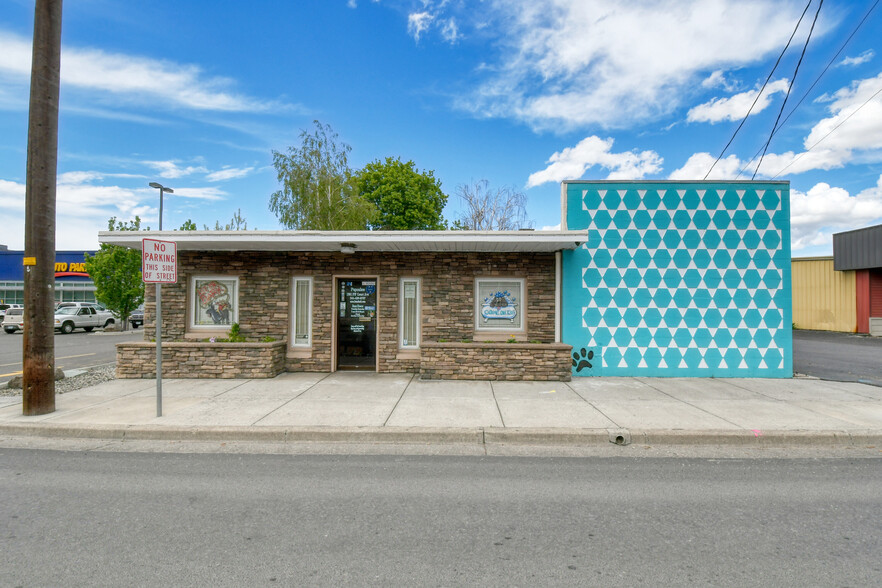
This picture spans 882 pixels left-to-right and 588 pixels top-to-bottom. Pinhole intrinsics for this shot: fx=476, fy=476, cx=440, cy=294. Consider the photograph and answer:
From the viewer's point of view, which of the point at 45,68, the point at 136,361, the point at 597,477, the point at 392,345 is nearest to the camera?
the point at 597,477

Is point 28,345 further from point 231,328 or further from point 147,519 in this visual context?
point 147,519

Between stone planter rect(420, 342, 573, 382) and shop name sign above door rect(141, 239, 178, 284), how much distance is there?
488cm

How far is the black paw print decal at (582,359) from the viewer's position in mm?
10320

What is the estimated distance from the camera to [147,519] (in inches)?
151

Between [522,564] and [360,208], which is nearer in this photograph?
[522,564]

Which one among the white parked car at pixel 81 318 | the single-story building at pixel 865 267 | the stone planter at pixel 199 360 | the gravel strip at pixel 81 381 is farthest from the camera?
the white parked car at pixel 81 318

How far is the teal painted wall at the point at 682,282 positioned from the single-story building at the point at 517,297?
1.1 inches

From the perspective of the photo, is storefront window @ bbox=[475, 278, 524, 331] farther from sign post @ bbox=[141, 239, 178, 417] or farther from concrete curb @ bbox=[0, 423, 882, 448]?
sign post @ bbox=[141, 239, 178, 417]

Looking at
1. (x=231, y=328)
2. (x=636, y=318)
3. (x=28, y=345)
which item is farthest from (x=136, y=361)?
(x=636, y=318)

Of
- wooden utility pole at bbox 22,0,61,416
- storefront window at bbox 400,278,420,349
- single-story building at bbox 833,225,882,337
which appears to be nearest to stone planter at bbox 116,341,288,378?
storefront window at bbox 400,278,420,349

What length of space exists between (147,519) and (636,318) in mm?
9338

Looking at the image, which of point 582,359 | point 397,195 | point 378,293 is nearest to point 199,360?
point 378,293

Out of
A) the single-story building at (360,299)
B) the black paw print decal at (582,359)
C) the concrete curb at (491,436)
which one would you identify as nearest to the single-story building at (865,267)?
the black paw print decal at (582,359)

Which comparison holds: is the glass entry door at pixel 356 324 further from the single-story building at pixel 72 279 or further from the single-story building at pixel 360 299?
the single-story building at pixel 72 279
